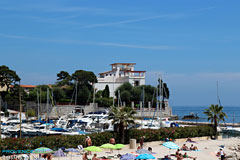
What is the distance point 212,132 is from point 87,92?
5031 cm

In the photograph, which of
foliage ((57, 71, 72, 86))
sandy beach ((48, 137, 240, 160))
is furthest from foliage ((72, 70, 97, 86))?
sandy beach ((48, 137, 240, 160))

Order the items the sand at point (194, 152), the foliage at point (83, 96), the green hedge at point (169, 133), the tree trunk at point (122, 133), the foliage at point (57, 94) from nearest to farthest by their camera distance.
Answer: the sand at point (194, 152) → the tree trunk at point (122, 133) → the green hedge at point (169, 133) → the foliage at point (83, 96) → the foliage at point (57, 94)

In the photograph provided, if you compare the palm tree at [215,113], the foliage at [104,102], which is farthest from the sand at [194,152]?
the foliage at [104,102]

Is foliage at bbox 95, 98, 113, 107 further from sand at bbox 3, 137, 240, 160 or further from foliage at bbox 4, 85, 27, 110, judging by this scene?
sand at bbox 3, 137, 240, 160

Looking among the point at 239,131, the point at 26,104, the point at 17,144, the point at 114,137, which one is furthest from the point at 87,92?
the point at 17,144

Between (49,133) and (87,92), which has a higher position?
(87,92)

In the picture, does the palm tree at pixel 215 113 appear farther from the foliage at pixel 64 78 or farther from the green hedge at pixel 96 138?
the foliage at pixel 64 78

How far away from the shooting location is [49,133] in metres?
42.2

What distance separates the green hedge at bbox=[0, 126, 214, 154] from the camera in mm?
26156

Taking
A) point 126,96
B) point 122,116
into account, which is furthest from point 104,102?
point 122,116

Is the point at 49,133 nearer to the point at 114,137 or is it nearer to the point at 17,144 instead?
the point at 114,137

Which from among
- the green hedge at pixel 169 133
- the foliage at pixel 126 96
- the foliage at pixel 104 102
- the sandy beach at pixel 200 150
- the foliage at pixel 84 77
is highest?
the foliage at pixel 84 77

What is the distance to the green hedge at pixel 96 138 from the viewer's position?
1030 inches

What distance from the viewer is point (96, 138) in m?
31.1
